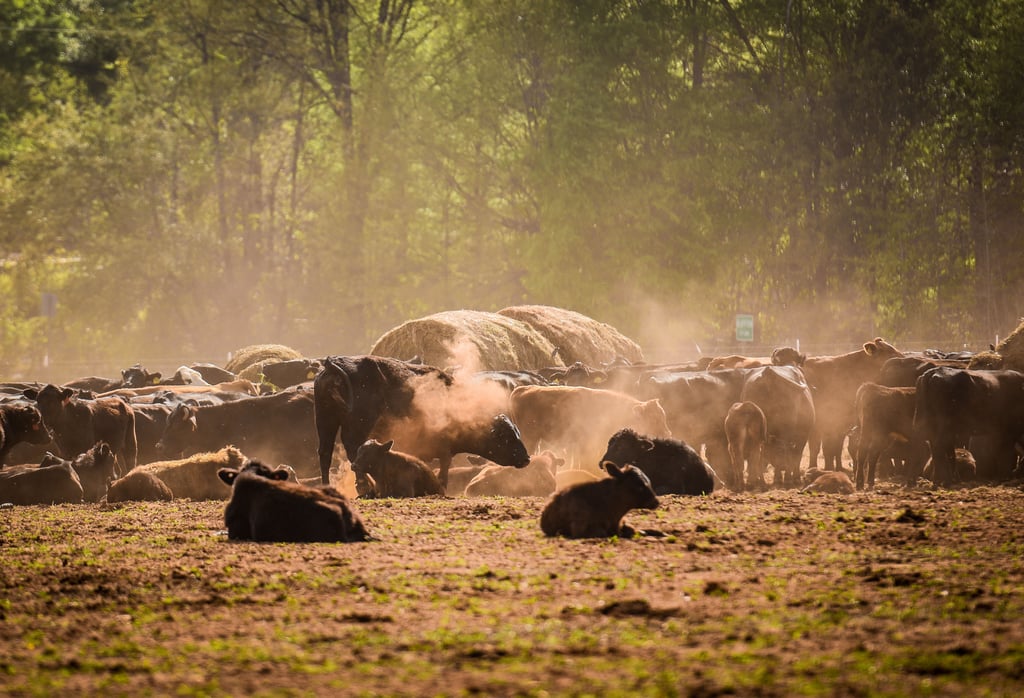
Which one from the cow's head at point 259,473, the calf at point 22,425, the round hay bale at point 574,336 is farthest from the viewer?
the round hay bale at point 574,336

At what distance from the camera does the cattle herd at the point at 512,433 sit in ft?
46.3

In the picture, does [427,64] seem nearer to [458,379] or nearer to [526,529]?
[458,379]

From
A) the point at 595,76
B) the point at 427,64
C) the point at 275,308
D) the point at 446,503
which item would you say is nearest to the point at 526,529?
the point at 446,503

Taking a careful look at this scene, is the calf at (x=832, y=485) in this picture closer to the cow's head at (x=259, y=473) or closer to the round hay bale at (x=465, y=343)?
the cow's head at (x=259, y=473)

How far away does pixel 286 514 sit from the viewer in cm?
1014

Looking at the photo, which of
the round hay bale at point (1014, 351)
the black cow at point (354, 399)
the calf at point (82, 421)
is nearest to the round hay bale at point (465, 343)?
the calf at point (82, 421)

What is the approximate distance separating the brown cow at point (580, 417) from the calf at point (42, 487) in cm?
570

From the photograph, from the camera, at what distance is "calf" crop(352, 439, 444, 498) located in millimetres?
13844

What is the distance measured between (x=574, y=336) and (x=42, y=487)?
14.7 m

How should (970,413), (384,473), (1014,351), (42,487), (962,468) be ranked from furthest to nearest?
(1014,351), (962,468), (970,413), (42,487), (384,473)

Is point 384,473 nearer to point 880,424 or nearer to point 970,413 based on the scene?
point 880,424

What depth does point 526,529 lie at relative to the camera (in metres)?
10.8

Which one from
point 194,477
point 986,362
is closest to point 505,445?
point 194,477

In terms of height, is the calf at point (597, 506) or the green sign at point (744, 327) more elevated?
the green sign at point (744, 327)
